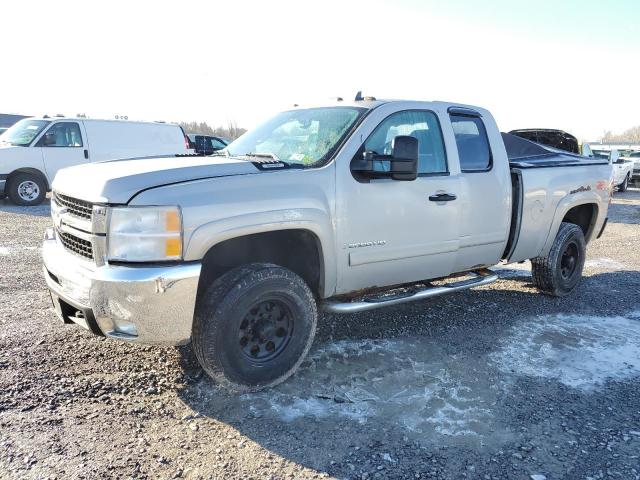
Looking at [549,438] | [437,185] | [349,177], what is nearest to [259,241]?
[349,177]

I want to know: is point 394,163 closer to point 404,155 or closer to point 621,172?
point 404,155

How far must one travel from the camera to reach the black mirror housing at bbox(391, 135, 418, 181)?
12.3ft

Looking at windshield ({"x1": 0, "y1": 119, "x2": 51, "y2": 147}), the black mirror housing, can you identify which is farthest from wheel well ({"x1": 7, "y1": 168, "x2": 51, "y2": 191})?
the black mirror housing

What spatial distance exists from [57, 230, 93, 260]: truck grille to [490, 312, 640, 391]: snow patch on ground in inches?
121

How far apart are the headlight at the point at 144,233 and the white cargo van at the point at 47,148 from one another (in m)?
8.94

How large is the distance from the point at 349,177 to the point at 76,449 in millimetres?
2416

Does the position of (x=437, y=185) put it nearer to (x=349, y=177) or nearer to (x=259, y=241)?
(x=349, y=177)

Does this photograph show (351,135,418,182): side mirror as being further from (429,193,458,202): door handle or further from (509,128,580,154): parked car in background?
(509,128,580,154): parked car in background

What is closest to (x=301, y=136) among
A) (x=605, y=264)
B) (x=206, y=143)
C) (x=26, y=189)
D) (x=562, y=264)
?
(x=562, y=264)

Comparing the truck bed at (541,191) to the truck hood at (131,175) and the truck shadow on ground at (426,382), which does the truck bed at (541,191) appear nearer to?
the truck shadow on ground at (426,382)

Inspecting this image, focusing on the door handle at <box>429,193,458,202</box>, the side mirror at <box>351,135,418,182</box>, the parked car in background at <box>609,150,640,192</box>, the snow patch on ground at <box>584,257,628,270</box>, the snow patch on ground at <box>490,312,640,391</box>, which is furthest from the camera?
the parked car in background at <box>609,150,640,192</box>

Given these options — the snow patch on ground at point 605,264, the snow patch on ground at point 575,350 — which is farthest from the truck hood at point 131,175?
the snow patch on ground at point 605,264

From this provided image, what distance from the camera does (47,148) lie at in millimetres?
12250

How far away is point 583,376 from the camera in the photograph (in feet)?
13.1
